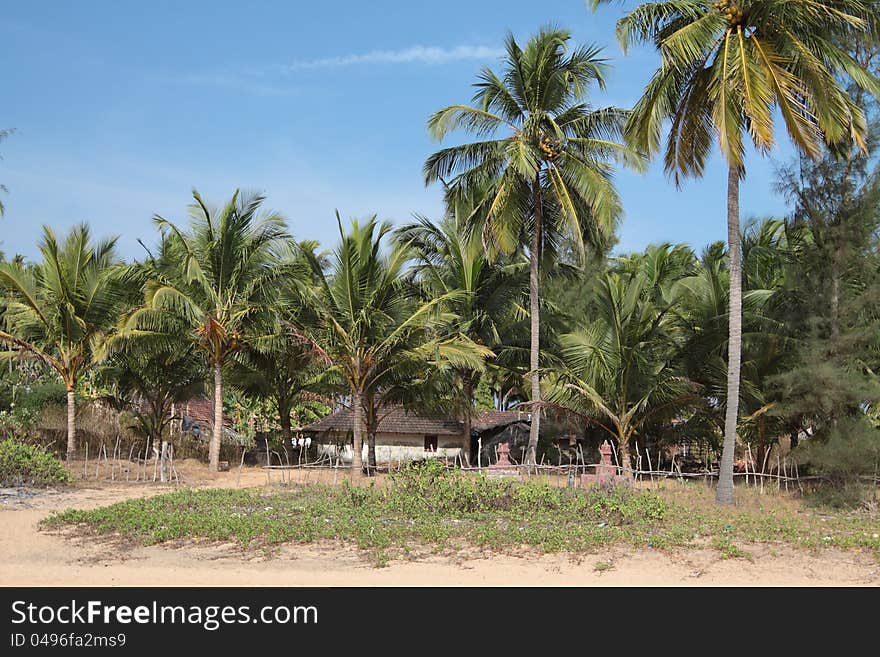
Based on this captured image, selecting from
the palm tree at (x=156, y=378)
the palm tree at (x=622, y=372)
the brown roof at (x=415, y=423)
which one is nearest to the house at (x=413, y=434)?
the brown roof at (x=415, y=423)

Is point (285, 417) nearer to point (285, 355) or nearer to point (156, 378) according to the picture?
point (285, 355)

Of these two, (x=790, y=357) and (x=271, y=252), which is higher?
(x=271, y=252)

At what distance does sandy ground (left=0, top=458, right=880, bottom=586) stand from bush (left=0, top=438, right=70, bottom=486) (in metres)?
5.77

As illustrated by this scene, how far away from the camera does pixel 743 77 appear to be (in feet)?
43.3

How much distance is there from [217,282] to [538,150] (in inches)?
351

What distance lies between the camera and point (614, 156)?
63.4 ft

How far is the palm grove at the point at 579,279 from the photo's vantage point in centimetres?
1398

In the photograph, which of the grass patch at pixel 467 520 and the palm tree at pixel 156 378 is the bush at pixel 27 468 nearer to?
the grass patch at pixel 467 520

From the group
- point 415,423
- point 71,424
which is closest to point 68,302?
point 71,424

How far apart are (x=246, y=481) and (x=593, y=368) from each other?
8674 millimetres

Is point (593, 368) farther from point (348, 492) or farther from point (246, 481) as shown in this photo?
point (246, 481)

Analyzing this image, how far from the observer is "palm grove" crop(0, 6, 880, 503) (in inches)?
551

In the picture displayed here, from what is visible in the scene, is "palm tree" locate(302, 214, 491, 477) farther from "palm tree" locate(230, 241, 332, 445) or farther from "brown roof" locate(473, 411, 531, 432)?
"brown roof" locate(473, 411, 531, 432)
